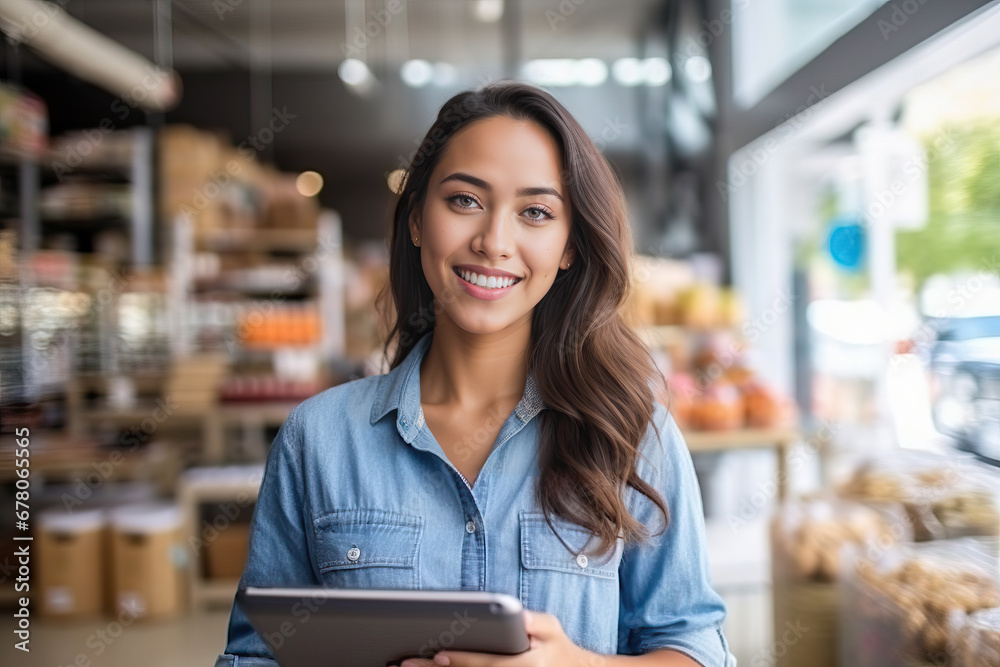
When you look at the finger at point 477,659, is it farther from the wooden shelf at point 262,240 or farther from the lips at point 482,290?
the wooden shelf at point 262,240

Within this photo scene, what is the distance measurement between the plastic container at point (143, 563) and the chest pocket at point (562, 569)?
3.35m

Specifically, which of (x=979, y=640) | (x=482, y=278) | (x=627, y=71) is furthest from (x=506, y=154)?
(x=627, y=71)

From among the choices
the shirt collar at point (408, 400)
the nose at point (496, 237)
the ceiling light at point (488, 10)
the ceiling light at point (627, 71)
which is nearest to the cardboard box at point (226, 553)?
the shirt collar at point (408, 400)

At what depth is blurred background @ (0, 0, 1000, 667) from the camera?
2305 mm

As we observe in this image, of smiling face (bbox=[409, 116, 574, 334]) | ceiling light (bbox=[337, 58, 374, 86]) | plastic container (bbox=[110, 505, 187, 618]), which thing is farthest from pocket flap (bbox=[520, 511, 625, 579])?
ceiling light (bbox=[337, 58, 374, 86])

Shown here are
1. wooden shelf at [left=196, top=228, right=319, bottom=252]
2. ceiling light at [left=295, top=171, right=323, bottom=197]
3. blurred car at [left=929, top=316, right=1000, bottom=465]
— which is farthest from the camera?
ceiling light at [left=295, top=171, right=323, bottom=197]

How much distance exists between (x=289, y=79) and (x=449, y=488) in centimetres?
816

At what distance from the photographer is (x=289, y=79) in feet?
27.5

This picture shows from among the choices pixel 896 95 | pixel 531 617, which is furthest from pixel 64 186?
pixel 531 617

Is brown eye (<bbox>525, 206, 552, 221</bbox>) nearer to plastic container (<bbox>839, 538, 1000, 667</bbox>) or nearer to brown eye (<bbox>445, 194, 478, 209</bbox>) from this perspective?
brown eye (<bbox>445, 194, 478, 209</bbox>)

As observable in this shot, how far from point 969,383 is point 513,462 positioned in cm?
160

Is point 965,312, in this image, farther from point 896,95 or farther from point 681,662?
point 681,662

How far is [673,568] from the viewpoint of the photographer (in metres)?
1.14

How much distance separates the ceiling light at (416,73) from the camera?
804 cm
